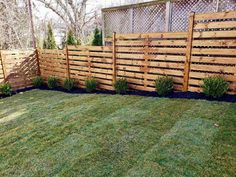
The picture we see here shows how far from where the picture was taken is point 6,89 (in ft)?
20.8

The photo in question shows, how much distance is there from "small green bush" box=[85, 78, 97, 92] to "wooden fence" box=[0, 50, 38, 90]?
2.69 metres

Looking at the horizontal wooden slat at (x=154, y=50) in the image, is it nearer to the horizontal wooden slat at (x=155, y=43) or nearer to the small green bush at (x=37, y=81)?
the horizontal wooden slat at (x=155, y=43)

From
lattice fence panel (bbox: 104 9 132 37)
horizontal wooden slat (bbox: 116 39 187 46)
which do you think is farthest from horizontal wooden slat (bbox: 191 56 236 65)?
lattice fence panel (bbox: 104 9 132 37)

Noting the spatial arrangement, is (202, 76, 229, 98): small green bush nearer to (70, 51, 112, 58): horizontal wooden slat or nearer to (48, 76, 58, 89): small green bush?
(70, 51, 112, 58): horizontal wooden slat

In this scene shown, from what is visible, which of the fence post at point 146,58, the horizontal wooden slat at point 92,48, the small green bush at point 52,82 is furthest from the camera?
the small green bush at point 52,82

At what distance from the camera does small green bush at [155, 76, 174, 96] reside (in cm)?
459

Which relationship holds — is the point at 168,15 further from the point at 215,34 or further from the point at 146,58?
the point at 215,34

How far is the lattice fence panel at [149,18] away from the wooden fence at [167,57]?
1.89 m

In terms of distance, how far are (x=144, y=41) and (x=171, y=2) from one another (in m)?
2.03

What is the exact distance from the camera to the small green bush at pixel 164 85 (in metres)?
4.59

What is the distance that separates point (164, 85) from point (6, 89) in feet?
15.9

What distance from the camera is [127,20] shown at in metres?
7.24

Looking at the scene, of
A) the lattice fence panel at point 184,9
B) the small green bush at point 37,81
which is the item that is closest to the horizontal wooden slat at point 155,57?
the lattice fence panel at point 184,9

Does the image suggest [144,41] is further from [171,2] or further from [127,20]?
[127,20]
